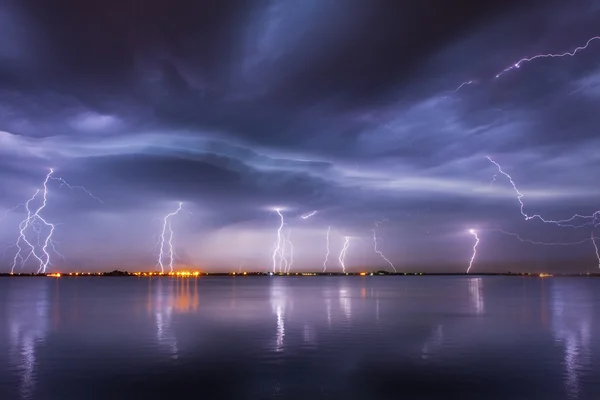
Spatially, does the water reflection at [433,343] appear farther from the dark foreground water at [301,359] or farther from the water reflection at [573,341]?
the water reflection at [573,341]

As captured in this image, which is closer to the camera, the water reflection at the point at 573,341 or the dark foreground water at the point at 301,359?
the dark foreground water at the point at 301,359

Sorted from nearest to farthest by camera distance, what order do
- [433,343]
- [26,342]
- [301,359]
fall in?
1. [301,359]
2. [433,343]
3. [26,342]

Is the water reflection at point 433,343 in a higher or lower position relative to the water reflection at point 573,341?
higher

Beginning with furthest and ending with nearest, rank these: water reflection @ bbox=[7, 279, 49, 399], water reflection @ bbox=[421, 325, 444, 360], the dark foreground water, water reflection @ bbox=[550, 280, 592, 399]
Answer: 1. water reflection @ bbox=[421, 325, 444, 360]
2. water reflection @ bbox=[550, 280, 592, 399]
3. water reflection @ bbox=[7, 279, 49, 399]
4. the dark foreground water

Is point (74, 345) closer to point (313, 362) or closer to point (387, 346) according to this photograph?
point (313, 362)

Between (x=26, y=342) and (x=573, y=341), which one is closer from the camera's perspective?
(x=26, y=342)

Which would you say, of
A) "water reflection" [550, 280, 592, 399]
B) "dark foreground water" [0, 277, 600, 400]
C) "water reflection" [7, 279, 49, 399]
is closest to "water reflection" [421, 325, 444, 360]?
"dark foreground water" [0, 277, 600, 400]

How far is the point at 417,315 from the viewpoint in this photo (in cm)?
4662

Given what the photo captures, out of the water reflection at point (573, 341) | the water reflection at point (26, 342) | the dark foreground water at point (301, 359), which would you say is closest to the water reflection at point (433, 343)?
the dark foreground water at point (301, 359)

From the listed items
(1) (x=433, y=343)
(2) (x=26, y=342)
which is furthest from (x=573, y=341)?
(2) (x=26, y=342)

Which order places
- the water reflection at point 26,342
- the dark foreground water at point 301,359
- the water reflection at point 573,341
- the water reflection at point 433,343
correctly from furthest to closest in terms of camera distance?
the water reflection at point 433,343, the water reflection at point 573,341, the water reflection at point 26,342, the dark foreground water at point 301,359

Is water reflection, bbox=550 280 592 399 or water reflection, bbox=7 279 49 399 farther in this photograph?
water reflection, bbox=550 280 592 399

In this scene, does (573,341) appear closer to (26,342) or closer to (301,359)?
(301,359)

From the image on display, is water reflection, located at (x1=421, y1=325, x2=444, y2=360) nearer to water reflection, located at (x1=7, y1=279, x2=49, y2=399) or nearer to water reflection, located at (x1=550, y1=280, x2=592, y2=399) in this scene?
water reflection, located at (x1=550, y1=280, x2=592, y2=399)
